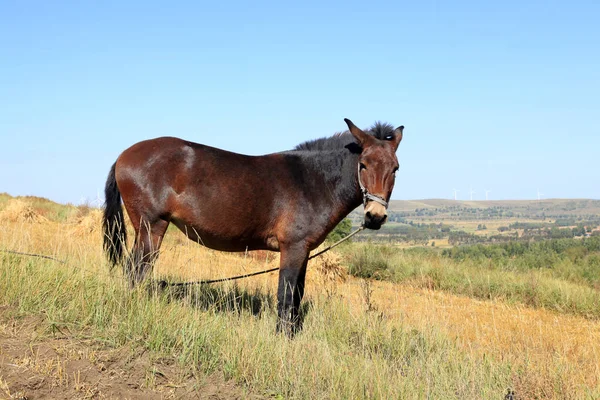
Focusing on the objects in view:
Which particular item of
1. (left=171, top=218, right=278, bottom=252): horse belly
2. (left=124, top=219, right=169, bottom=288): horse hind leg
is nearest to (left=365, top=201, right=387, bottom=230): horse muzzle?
(left=171, top=218, right=278, bottom=252): horse belly

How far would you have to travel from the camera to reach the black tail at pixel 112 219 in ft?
22.1

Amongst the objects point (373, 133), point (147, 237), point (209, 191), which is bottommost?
point (147, 237)

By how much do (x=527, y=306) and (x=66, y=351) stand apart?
1036 centimetres

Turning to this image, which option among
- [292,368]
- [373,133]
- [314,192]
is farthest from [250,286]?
[292,368]

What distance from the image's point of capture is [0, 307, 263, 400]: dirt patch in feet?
13.5

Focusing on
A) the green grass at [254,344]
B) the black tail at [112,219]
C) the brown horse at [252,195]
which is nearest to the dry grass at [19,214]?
the black tail at [112,219]

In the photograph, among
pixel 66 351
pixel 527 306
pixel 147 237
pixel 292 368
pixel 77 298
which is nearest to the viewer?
pixel 66 351

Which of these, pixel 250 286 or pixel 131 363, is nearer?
pixel 131 363

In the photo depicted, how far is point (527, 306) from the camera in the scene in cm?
1196

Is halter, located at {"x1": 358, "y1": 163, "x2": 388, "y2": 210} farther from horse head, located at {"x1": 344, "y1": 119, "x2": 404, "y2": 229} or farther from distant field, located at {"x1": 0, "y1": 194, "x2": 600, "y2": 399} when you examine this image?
distant field, located at {"x1": 0, "y1": 194, "x2": 600, "y2": 399}

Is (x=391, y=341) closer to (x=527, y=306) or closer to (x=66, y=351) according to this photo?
(x=66, y=351)

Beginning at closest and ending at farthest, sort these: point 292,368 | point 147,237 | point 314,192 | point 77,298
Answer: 1. point 292,368
2. point 77,298
3. point 147,237
4. point 314,192

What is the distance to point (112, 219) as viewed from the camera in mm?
6762

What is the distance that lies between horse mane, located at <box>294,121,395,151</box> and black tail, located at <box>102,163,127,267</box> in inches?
97.7
